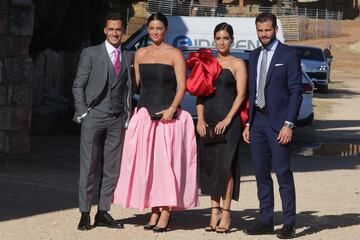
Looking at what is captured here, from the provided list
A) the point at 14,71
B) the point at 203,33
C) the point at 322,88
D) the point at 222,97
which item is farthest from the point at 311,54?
the point at 222,97

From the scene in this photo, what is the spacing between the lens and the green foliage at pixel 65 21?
15.3 m

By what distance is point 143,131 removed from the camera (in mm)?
8758

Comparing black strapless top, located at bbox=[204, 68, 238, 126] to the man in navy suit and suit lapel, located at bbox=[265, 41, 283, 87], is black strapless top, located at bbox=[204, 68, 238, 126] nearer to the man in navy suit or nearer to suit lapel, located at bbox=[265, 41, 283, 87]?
the man in navy suit

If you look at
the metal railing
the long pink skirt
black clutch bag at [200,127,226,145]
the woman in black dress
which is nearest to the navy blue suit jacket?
the woman in black dress

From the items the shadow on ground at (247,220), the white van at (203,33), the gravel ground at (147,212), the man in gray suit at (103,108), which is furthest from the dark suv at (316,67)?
the man in gray suit at (103,108)

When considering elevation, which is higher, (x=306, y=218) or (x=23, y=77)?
(x=23, y=77)

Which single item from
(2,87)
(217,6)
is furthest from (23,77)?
(217,6)

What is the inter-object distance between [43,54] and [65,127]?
1996mm

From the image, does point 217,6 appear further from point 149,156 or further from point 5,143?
point 149,156

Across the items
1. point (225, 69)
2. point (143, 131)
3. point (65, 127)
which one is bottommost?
point (65, 127)

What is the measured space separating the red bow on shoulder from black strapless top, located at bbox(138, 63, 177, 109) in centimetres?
17

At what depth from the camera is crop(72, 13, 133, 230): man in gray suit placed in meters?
8.75

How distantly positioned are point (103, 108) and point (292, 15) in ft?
167

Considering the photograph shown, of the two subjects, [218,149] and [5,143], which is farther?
[5,143]
